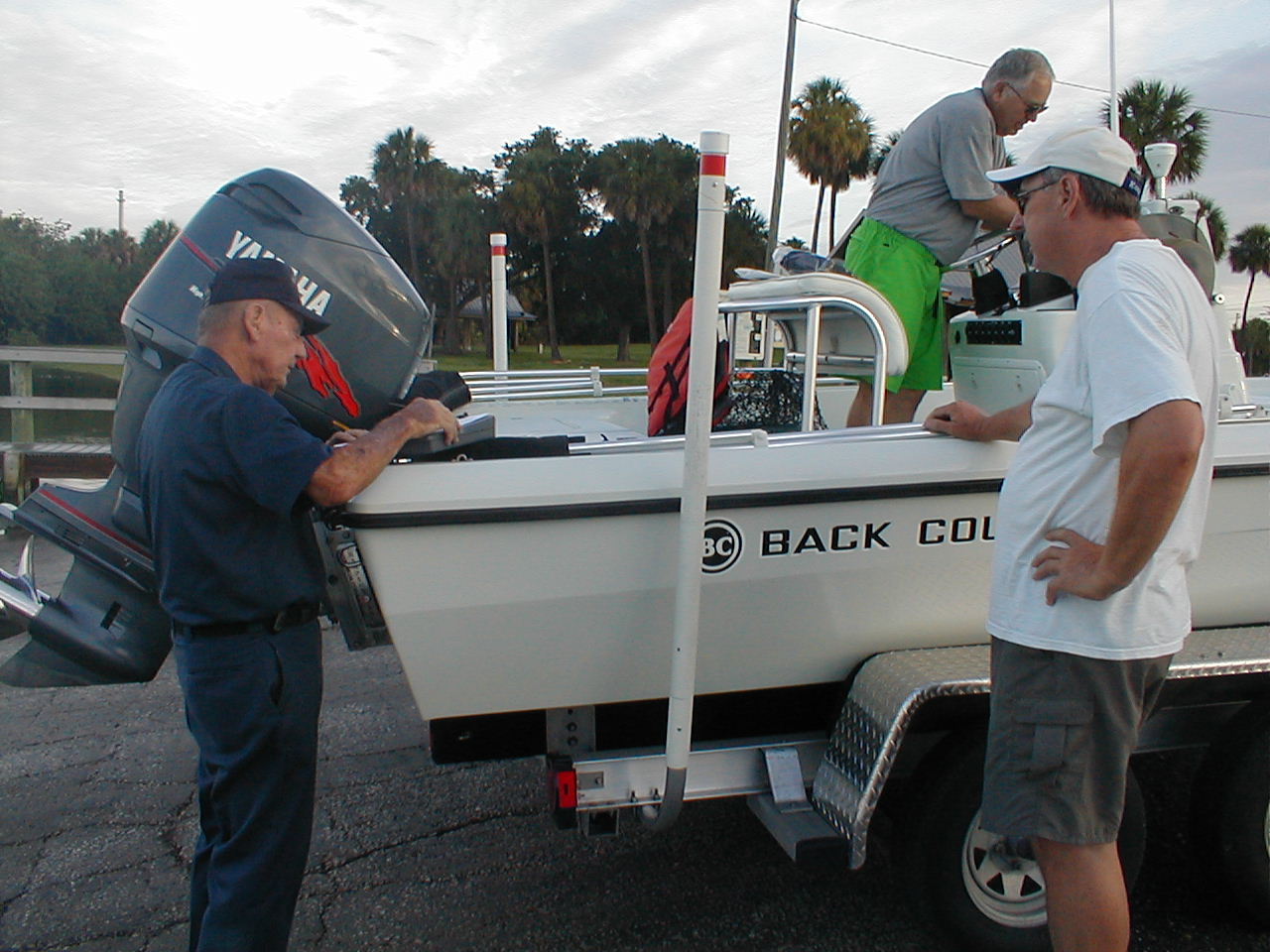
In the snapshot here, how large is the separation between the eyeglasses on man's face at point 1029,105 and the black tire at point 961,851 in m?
1.86

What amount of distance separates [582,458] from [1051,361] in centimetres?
133

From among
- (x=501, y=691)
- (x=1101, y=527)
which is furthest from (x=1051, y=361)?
(x=501, y=691)

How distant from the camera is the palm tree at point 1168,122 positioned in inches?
898

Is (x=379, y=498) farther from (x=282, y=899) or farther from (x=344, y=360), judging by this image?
(x=282, y=899)

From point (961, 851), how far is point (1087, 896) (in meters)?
0.62

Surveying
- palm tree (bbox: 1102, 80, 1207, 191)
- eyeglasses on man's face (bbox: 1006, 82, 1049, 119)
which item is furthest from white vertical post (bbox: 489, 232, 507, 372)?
palm tree (bbox: 1102, 80, 1207, 191)

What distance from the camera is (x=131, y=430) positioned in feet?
8.32

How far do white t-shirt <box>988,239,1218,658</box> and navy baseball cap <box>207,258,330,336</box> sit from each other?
5.08ft

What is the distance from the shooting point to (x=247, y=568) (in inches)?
79.6

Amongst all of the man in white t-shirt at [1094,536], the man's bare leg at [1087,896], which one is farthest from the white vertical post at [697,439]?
the man's bare leg at [1087,896]

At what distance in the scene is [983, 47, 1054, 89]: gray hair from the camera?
2922mm

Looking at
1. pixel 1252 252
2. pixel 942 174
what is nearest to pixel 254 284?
pixel 942 174

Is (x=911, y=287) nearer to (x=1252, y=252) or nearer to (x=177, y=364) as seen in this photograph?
(x=177, y=364)

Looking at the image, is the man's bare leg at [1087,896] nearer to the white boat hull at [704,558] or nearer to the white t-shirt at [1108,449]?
the white t-shirt at [1108,449]
